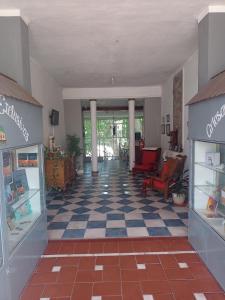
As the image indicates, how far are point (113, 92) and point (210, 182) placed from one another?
607 cm

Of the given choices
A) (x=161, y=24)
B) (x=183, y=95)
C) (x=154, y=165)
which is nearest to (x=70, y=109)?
(x=154, y=165)

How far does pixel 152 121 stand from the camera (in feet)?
30.7

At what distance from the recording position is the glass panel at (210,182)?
9.11ft

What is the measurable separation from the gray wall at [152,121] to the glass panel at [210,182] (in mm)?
6338

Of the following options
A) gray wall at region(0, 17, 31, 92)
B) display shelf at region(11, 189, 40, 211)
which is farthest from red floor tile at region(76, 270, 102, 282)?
gray wall at region(0, 17, 31, 92)

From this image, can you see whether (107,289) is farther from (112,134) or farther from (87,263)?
(112,134)

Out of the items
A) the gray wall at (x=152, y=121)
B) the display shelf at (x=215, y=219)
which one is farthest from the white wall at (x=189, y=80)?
the gray wall at (x=152, y=121)

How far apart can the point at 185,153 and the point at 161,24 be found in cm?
319

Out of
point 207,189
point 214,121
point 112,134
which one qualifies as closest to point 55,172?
point 207,189

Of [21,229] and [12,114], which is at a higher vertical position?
[12,114]

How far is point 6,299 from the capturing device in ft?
6.40

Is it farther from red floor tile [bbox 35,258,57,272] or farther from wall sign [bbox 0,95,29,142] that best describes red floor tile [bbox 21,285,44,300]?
wall sign [bbox 0,95,29,142]

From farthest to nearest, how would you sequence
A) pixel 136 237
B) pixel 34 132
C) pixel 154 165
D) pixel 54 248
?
pixel 154 165 → pixel 136 237 → pixel 54 248 → pixel 34 132

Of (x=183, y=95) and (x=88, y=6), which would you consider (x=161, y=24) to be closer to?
(x=88, y=6)
